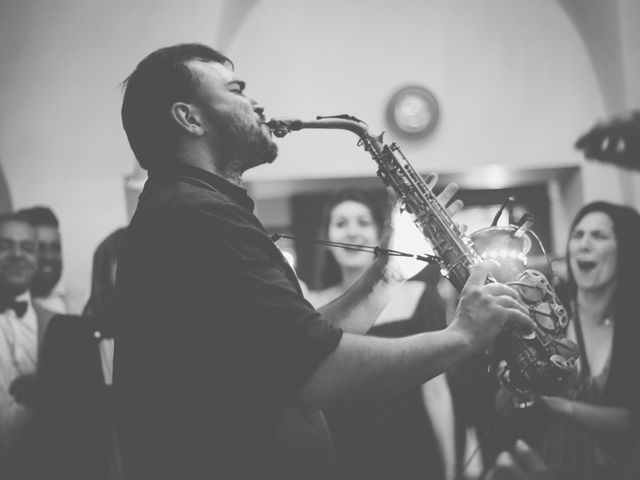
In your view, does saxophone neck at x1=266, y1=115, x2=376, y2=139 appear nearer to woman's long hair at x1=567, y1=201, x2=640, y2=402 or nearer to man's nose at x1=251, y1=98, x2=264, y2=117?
man's nose at x1=251, y1=98, x2=264, y2=117

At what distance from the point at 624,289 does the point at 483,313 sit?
6.63 ft

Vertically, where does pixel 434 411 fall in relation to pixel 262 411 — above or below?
below

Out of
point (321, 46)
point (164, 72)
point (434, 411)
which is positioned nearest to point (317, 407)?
point (164, 72)

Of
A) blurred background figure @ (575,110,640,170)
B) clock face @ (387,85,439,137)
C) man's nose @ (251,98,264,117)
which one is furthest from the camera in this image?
clock face @ (387,85,439,137)

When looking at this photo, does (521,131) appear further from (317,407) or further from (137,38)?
(317,407)

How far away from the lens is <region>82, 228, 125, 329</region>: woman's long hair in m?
2.85

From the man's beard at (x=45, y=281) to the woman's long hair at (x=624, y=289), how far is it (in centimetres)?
260

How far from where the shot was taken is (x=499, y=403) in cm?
271

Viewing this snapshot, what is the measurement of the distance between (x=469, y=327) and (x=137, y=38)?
3.28 m

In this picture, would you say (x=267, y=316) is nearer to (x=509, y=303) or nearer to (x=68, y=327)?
(x=509, y=303)

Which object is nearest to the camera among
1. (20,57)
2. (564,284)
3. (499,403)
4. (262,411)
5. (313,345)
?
(313,345)

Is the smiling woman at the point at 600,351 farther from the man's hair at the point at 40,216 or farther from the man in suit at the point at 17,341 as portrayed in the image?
the man's hair at the point at 40,216

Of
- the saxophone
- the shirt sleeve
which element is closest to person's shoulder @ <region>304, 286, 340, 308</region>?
the saxophone

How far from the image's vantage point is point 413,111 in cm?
443
